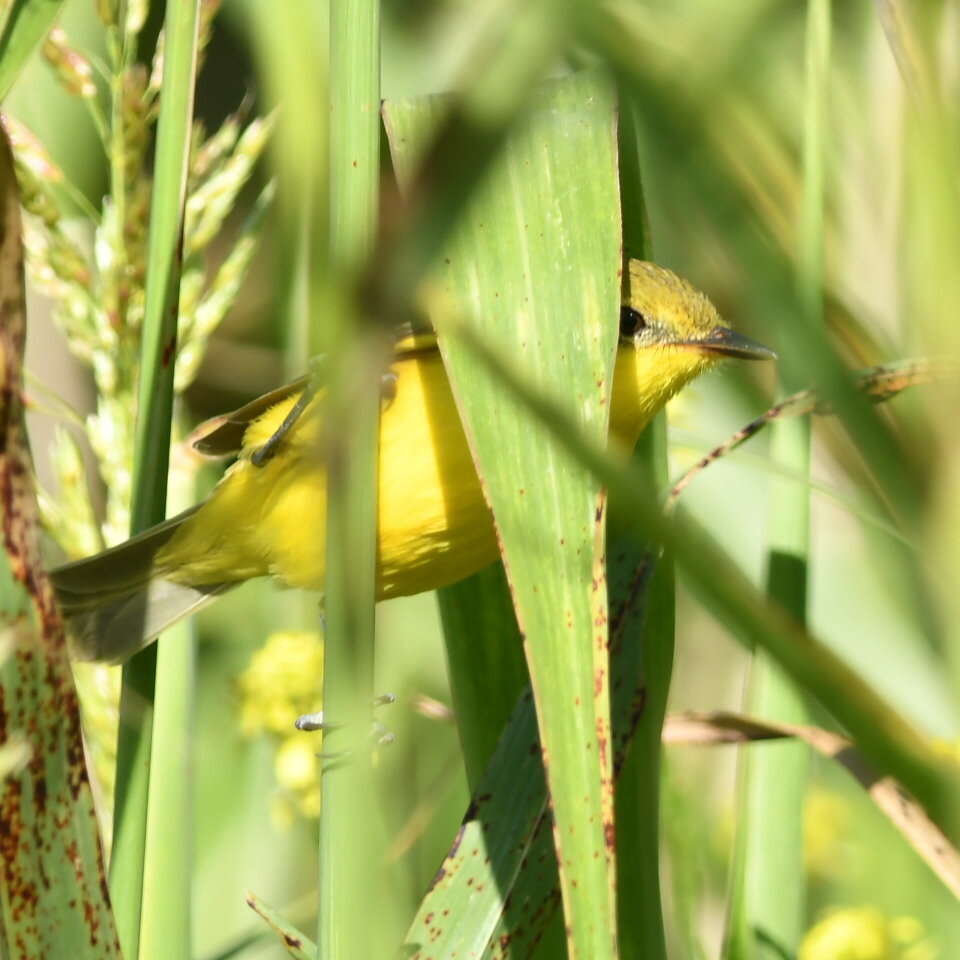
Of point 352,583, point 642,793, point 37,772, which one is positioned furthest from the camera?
point 642,793

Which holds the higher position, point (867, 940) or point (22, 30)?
point (22, 30)

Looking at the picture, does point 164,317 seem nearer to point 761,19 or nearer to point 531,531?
point 531,531

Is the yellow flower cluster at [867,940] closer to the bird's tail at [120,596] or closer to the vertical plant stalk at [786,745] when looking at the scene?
the vertical plant stalk at [786,745]

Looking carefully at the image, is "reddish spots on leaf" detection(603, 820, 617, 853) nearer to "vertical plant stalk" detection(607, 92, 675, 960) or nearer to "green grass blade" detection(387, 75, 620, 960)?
"green grass blade" detection(387, 75, 620, 960)

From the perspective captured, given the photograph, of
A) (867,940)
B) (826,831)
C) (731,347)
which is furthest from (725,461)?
(867,940)

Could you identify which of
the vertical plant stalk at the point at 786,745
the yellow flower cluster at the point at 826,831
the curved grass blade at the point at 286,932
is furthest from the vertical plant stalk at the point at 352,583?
the yellow flower cluster at the point at 826,831

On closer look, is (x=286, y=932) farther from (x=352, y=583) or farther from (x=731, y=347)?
(x=731, y=347)
